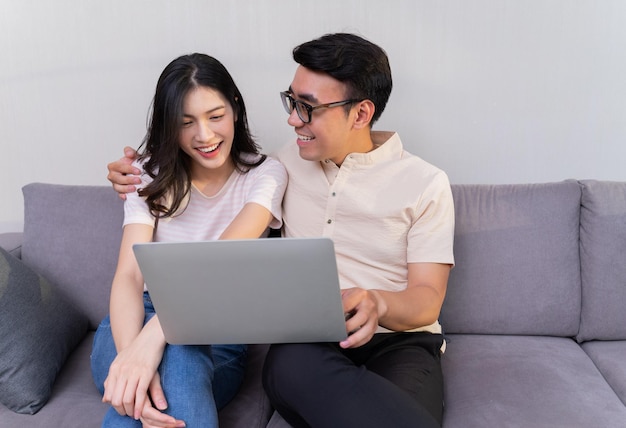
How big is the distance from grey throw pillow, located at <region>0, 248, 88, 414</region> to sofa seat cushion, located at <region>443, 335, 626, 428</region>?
0.92 meters

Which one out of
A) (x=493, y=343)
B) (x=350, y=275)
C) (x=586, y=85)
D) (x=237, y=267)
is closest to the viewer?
(x=237, y=267)

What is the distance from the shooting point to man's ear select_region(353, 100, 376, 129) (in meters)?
1.71

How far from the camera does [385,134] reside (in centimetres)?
184

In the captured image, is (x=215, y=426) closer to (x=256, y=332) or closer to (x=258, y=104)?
(x=256, y=332)

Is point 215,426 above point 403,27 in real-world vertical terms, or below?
below

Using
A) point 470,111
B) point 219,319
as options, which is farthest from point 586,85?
point 219,319

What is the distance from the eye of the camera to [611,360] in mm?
1769

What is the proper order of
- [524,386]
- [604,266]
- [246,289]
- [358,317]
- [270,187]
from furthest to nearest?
1. [604,266]
2. [270,187]
3. [524,386]
4. [358,317]
5. [246,289]

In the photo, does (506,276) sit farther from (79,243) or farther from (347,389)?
(79,243)

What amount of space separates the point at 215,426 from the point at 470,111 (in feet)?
4.07

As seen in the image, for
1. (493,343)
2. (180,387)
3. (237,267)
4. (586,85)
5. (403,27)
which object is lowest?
(493,343)

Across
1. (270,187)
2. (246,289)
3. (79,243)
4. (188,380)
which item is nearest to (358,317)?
(246,289)

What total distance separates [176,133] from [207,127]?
75 mm

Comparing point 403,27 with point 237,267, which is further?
point 403,27
